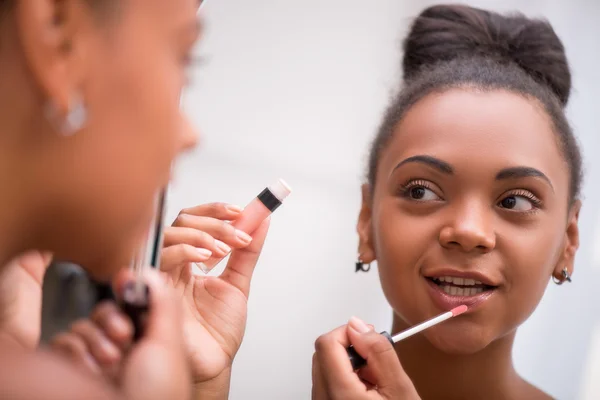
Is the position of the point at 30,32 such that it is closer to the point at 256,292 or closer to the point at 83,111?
the point at 83,111

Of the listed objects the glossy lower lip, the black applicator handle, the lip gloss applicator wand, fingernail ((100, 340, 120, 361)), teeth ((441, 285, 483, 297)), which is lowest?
fingernail ((100, 340, 120, 361))

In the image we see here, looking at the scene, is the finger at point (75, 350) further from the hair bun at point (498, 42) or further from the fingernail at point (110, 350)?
the hair bun at point (498, 42)

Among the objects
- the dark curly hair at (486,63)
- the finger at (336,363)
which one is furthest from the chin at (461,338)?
the dark curly hair at (486,63)

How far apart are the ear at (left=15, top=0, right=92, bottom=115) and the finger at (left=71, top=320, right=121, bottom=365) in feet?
0.49

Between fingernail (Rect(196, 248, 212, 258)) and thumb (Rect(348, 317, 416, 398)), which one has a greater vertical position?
fingernail (Rect(196, 248, 212, 258))

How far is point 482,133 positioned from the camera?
0.73m

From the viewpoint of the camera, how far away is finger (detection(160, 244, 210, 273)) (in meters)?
0.72

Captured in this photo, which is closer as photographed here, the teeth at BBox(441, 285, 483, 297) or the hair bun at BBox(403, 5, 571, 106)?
the teeth at BBox(441, 285, 483, 297)

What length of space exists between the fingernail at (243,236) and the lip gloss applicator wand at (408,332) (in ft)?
0.58

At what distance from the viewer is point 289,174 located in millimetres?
1011

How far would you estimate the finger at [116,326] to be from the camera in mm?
Answer: 419

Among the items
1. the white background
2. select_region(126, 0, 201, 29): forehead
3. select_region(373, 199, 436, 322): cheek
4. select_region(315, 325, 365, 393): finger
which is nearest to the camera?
select_region(126, 0, 201, 29): forehead

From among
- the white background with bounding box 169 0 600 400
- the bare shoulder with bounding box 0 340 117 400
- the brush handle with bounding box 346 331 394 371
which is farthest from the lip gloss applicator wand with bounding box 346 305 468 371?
the bare shoulder with bounding box 0 340 117 400

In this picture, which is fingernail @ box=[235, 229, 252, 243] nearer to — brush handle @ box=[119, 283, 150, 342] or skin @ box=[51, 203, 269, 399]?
skin @ box=[51, 203, 269, 399]
